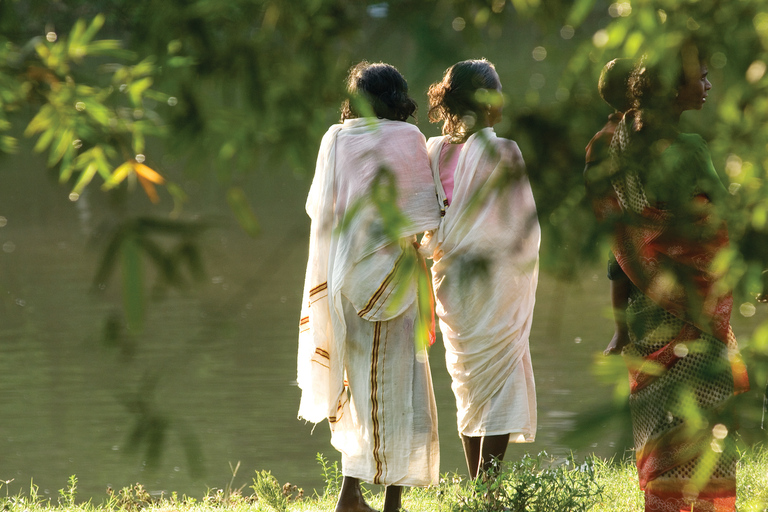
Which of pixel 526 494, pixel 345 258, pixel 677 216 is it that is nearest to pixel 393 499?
pixel 526 494

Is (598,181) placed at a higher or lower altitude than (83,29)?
lower

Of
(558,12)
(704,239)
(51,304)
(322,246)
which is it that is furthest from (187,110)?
(51,304)

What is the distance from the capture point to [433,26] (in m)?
1.05

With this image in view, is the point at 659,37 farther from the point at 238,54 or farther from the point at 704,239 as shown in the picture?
the point at 238,54

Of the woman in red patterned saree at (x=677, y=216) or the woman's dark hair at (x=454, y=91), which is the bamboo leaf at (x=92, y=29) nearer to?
the woman in red patterned saree at (x=677, y=216)

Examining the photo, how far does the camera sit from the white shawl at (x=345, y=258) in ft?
9.71

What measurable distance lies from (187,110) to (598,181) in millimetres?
481

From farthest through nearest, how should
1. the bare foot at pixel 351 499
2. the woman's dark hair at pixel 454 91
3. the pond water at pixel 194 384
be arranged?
1. the pond water at pixel 194 384
2. the bare foot at pixel 351 499
3. the woman's dark hair at pixel 454 91

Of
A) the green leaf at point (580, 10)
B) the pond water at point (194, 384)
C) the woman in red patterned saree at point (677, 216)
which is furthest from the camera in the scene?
the pond water at point (194, 384)

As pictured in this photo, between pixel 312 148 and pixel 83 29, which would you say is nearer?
pixel 83 29

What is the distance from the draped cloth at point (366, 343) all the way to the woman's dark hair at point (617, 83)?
1768 mm

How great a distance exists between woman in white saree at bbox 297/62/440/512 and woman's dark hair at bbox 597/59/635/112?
5.73ft

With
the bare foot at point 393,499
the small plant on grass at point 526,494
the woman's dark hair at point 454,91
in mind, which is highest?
the woman's dark hair at point 454,91

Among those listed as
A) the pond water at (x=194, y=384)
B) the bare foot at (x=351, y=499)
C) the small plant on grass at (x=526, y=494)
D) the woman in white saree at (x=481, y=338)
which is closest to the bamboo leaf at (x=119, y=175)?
the pond water at (x=194, y=384)
